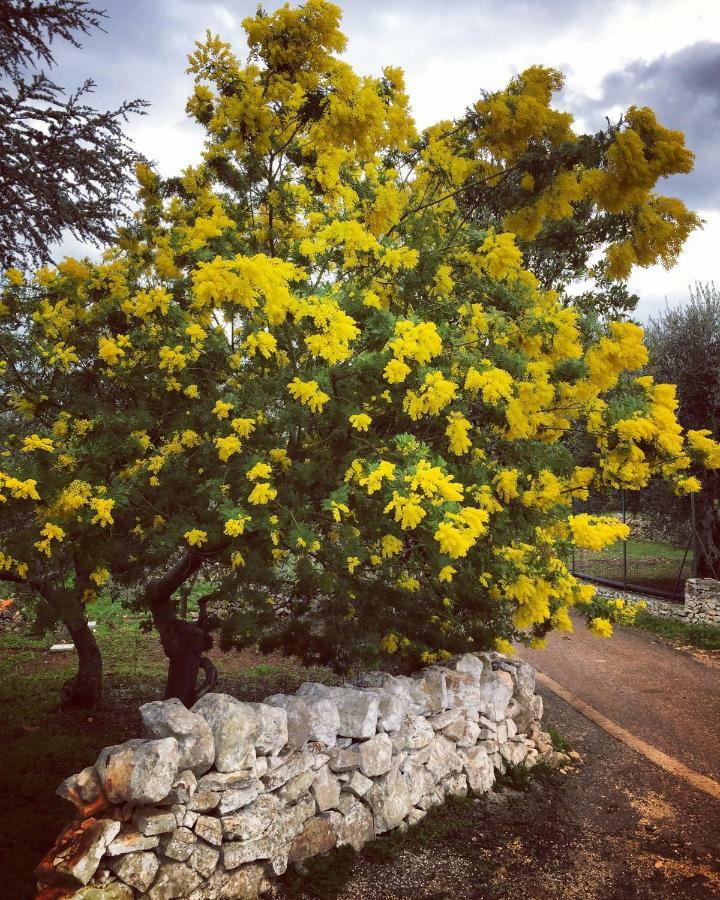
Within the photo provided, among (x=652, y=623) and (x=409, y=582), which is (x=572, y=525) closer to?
(x=409, y=582)

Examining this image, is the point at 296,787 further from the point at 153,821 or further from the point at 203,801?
the point at 153,821

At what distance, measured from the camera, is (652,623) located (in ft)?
44.2

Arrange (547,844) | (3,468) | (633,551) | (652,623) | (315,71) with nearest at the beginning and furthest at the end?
(3,468) → (315,71) → (547,844) → (652,623) → (633,551)

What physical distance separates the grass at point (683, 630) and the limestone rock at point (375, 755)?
30.2 feet

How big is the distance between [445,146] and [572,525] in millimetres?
3876

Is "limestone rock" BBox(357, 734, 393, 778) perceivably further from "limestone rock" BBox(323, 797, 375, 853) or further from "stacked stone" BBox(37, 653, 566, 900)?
"limestone rock" BBox(323, 797, 375, 853)

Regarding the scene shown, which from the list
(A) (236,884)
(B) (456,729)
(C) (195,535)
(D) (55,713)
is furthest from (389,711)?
(D) (55,713)

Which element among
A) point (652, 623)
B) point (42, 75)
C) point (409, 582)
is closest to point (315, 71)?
point (42, 75)

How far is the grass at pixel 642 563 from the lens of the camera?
57.9 feet

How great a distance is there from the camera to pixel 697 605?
13.0m

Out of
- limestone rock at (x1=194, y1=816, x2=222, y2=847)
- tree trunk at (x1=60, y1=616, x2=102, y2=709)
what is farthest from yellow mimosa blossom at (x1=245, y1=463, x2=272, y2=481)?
tree trunk at (x1=60, y1=616, x2=102, y2=709)

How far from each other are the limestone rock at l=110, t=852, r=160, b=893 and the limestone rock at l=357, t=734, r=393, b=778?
1.81 meters

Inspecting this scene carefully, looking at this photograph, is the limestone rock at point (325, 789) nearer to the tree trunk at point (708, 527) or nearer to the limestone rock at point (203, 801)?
the limestone rock at point (203, 801)

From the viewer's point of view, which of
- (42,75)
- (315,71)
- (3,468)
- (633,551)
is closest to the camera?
(3,468)
